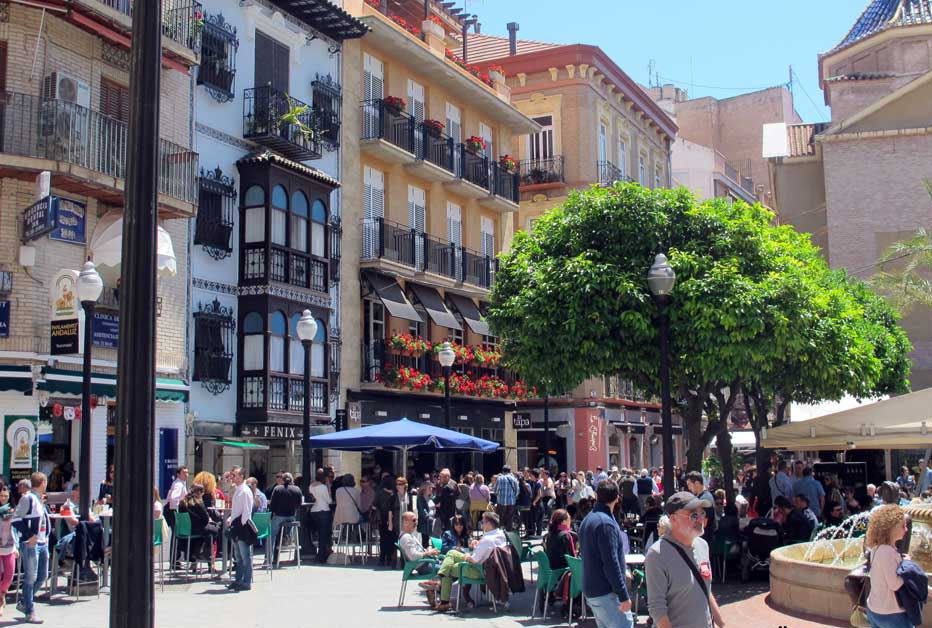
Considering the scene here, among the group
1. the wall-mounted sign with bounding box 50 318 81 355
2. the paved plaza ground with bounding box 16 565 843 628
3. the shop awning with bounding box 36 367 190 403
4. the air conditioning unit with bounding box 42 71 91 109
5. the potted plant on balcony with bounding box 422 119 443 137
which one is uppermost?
the potted plant on balcony with bounding box 422 119 443 137

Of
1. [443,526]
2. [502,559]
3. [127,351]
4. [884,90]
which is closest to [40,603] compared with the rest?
[502,559]

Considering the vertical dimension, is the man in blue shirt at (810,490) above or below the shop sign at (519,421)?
below

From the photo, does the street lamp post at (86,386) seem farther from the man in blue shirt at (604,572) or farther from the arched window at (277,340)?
the arched window at (277,340)

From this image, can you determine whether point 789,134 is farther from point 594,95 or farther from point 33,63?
point 33,63

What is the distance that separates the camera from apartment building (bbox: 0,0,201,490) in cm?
1945

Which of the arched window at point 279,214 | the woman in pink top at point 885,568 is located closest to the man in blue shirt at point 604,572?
the woman in pink top at point 885,568

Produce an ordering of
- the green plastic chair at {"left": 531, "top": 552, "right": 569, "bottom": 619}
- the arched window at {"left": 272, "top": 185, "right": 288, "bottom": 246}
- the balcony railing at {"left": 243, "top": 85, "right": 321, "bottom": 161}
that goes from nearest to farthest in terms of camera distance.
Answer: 1. the green plastic chair at {"left": 531, "top": 552, "right": 569, "bottom": 619}
2. the arched window at {"left": 272, "top": 185, "right": 288, "bottom": 246}
3. the balcony railing at {"left": 243, "top": 85, "right": 321, "bottom": 161}

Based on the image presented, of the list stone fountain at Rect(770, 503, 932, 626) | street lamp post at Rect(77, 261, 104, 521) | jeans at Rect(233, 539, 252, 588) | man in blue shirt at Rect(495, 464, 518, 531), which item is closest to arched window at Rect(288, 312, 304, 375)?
man in blue shirt at Rect(495, 464, 518, 531)

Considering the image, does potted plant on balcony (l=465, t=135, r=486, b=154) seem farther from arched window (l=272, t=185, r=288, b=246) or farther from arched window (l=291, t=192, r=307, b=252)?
arched window (l=272, t=185, r=288, b=246)

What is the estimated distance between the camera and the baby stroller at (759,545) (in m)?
16.7

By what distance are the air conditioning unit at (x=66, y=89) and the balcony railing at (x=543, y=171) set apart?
24426 mm

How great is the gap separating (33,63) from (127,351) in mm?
16547

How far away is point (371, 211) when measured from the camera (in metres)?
31.7

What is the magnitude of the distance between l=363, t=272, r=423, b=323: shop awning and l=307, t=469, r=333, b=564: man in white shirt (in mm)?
10667
